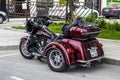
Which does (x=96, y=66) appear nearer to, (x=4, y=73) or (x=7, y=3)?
(x=4, y=73)

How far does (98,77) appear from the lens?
788 centimetres

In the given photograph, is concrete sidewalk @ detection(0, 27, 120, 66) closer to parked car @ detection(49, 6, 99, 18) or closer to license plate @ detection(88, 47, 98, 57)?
license plate @ detection(88, 47, 98, 57)

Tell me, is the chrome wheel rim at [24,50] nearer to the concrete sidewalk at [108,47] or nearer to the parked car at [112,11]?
the concrete sidewalk at [108,47]

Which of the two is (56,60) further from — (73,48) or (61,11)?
(61,11)

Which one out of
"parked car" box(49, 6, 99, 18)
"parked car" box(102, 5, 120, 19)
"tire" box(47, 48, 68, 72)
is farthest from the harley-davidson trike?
"parked car" box(102, 5, 120, 19)

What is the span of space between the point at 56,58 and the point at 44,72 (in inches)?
17.7

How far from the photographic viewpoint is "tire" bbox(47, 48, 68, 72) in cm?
815

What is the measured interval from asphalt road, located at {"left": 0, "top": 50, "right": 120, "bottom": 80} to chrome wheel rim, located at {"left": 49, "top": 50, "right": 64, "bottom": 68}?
21cm

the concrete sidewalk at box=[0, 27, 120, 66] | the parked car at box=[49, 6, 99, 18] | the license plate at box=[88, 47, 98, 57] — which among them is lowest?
the concrete sidewalk at box=[0, 27, 120, 66]

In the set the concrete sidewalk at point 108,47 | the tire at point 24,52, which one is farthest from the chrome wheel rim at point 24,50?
the concrete sidewalk at point 108,47

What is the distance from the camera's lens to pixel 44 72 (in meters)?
8.32

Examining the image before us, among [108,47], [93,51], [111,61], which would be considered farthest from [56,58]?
[108,47]

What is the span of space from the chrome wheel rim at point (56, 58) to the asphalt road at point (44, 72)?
0.68ft

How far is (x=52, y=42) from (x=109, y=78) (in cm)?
167
